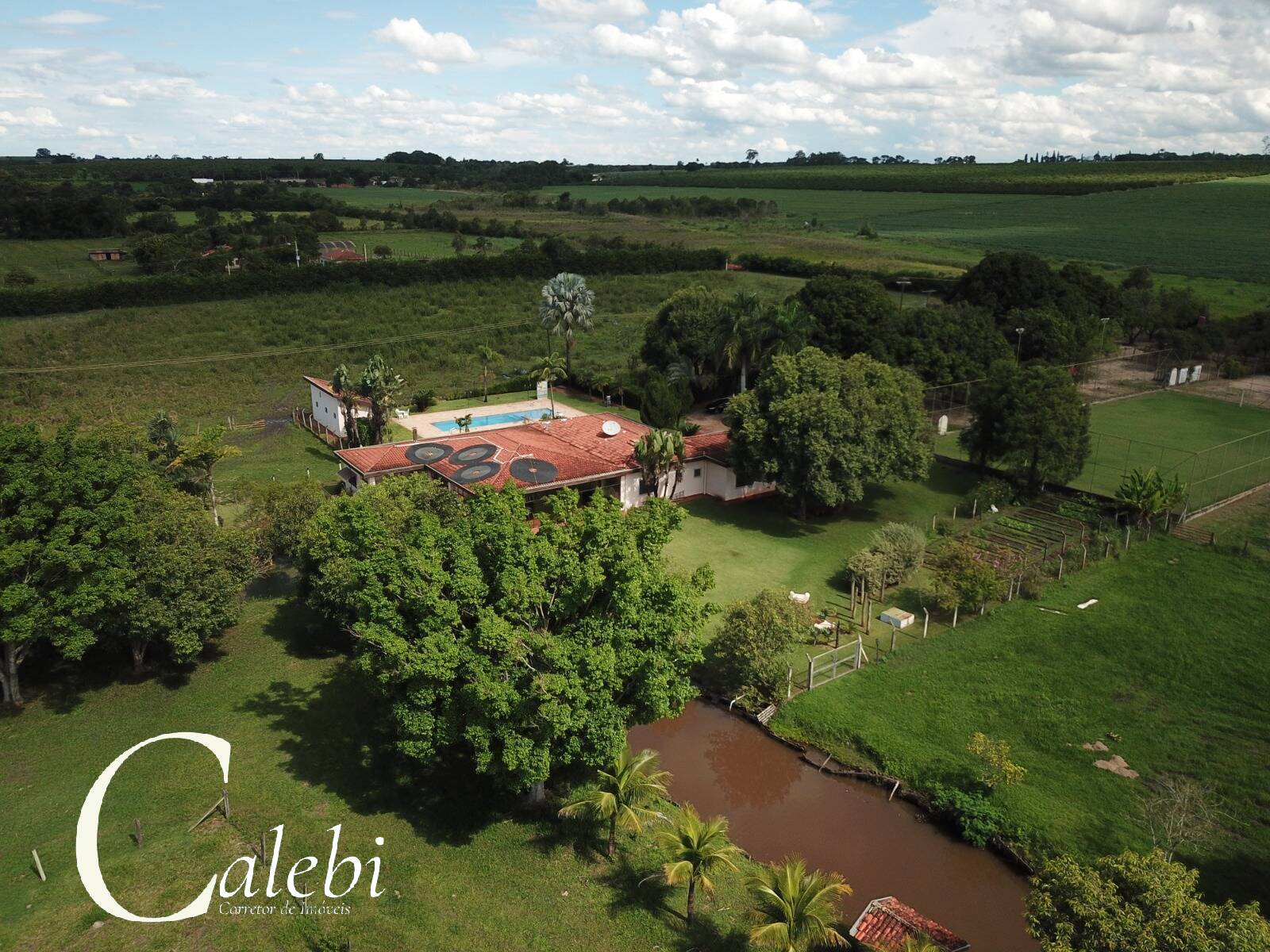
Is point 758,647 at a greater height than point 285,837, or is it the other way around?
point 758,647

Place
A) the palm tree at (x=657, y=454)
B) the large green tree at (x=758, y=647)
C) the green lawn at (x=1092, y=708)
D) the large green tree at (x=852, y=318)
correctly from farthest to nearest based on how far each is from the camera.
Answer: the large green tree at (x=852, y=318) → the palm tree at (x=657, y=454) → the large green tree at (x=758, y=647) → the green lawn at (x=1092, y=708)

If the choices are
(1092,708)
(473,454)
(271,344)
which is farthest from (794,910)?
(271,344)

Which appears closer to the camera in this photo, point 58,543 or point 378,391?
point 58,543

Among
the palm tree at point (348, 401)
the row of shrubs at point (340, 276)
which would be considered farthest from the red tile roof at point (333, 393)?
the row of shrubs at point (340, 276)

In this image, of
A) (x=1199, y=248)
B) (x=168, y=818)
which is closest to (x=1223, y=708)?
(x=168, y=818)

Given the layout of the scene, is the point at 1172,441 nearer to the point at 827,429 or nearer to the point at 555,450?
the point at 827,429

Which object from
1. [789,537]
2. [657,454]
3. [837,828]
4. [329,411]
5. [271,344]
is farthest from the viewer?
[271,344]

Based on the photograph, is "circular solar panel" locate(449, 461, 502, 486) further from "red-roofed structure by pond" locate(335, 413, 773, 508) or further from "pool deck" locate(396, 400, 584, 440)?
"pool deck" locate(396, 400, 584, 440)

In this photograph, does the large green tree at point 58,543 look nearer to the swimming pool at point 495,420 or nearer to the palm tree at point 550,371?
the swimming pool at point 495,420
